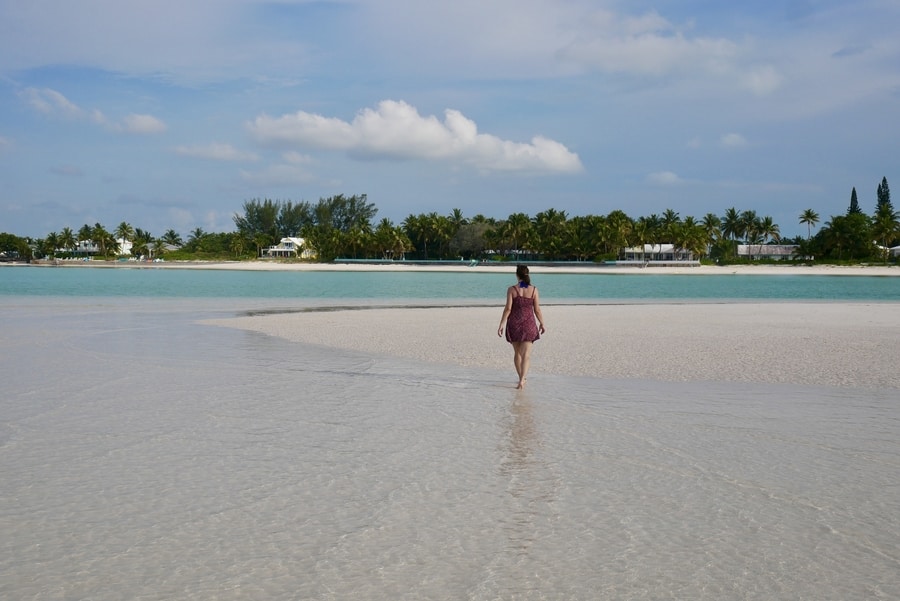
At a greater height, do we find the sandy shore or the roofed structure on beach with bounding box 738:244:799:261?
the roofed structure on beach with bounding box 738:244:799:261

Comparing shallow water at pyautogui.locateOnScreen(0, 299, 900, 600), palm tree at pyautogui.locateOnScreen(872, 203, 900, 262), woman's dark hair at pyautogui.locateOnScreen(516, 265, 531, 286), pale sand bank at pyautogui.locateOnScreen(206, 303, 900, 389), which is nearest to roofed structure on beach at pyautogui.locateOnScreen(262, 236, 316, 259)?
palm tree at pyautogui.locateOnScreen(872, 203, 900, 262)

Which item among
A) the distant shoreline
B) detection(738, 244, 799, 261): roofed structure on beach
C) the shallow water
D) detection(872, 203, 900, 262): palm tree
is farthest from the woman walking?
detection(738, 244, 799, 261): roofed structure on beach

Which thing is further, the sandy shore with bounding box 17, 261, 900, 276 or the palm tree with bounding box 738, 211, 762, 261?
the palm tree with bounding box 738, 211, 762, 261

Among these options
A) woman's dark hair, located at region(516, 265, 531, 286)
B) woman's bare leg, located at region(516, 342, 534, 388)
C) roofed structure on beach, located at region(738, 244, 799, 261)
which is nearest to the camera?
woman's dark hair, located at region(516, 265, 531, 286)

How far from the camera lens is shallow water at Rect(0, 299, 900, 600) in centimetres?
525

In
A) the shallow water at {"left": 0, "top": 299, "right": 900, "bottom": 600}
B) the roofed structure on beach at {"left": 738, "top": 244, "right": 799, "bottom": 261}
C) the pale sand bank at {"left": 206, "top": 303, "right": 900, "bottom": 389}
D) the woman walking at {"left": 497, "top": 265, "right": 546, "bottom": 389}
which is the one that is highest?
the roofed structure on beach at {"left": 738, "top": 244, "right": 799, "bottom": 261}

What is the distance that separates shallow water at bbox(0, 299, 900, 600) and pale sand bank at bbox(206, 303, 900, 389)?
2.00 m

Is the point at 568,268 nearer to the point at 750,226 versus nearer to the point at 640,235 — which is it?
the point at 640,235

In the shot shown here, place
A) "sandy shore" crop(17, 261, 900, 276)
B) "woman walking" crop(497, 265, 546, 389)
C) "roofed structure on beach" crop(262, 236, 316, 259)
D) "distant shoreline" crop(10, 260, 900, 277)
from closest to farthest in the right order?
"woman walking" crop(497, 265, 546, 389) → "sandy shore" crop(17, 261, 900, 276) → "distant shoreline" crop(10, 260, 900, 277) → "roofed structure on beach" crop(262, 236, 316, 259)

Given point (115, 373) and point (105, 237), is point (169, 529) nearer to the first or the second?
point (115, 373)

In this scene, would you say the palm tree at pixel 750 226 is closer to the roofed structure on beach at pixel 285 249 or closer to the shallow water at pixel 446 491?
the roofed structure on beach at pixel 285 249

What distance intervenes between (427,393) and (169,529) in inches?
255

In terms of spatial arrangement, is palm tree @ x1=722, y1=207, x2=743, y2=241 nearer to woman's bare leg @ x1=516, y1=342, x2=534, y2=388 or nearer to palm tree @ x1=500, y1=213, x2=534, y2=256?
palm tree @ x1=500, y1=213, x2=534, y2=256

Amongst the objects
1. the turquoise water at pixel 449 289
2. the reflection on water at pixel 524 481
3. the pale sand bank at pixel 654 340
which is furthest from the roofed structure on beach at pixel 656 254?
the reflection on water at pixel 524 481
